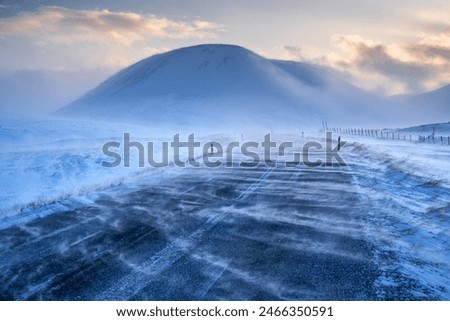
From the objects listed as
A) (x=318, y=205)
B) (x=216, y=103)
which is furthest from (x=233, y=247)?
A: (x=216, y=103)

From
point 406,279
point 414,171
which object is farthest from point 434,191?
point 406,279

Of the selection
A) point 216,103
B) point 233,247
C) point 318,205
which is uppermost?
point 216,103

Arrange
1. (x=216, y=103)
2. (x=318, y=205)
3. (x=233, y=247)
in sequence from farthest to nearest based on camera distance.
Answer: (x=216, y=103), (x=318, y=205), (x=233, y=247)

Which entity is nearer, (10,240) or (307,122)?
(10,240)

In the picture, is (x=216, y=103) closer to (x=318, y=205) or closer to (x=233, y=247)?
(x=318, y=205)

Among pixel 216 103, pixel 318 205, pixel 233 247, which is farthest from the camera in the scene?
pixel 216 103

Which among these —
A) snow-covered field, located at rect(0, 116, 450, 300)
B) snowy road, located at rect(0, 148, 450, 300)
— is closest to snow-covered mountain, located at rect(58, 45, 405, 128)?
snow-covered field, located at rect(0, 116, 450, 300)

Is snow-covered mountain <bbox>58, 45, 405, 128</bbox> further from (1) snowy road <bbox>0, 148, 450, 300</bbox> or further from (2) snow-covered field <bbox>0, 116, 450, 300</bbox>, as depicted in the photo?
(1) snowy road <bbox>0, 148, 450, 300</bbox>

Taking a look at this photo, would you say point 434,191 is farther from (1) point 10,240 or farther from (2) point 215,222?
(1) point 10,240
